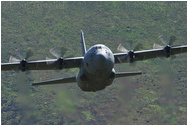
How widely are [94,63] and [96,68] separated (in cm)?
60

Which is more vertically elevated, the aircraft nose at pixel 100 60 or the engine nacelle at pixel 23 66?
the aircraft nose at pixel 100 60

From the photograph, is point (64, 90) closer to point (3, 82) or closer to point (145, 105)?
point (145, 105)

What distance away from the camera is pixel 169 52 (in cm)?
5500

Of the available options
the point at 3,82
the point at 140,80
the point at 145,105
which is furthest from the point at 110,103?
the point at 3,82

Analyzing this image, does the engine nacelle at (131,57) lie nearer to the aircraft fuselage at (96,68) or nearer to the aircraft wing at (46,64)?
the aircraft fuselage at (96,68)

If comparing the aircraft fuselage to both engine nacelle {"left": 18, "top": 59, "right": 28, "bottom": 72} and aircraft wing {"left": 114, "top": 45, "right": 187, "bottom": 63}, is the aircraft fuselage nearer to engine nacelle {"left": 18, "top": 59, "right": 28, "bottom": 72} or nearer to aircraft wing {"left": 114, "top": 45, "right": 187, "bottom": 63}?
aircraft wing {"left": 114, "top": 45, "right": 187, "bottom": 63}

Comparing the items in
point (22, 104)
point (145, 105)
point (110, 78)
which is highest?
point (110, 78)

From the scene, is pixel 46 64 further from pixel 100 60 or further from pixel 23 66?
pixel 100 60

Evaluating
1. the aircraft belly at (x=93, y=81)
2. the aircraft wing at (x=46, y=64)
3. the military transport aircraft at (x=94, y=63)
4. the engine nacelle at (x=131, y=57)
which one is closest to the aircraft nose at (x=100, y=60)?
the military transport aircraft at (x=94, y=63)

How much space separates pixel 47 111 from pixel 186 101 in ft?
159

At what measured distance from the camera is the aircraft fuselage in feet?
159

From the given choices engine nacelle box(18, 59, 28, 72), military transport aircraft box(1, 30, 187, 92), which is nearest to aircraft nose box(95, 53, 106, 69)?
military transport aircraft box(1, 30, 187, 92)

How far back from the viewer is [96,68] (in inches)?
1925

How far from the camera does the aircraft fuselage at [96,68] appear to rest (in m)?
48.5
